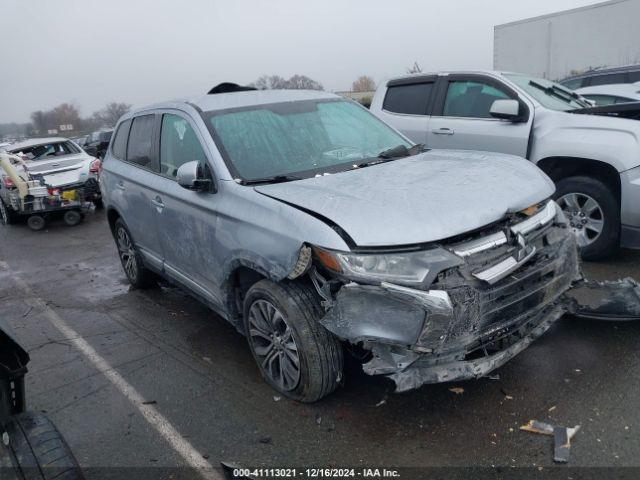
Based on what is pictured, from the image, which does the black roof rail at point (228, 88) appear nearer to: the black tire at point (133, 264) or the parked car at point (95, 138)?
the black tire at point (133, 264)

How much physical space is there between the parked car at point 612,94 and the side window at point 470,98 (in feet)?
11.4

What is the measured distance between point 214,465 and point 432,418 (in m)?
1.23

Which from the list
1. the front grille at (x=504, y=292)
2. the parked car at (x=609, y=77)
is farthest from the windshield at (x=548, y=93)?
the parked car at (x=609, y=77)

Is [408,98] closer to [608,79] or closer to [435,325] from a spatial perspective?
[435,325]

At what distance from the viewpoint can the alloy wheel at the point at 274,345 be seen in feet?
10.2

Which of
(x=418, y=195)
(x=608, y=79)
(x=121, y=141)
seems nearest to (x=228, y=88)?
(x=121, y=141)

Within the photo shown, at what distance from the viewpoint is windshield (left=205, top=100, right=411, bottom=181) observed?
11.8ft

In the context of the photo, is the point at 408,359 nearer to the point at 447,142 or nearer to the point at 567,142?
the point at 567,142

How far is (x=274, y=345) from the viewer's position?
10.6ft

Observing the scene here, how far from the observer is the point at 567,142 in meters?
5.12

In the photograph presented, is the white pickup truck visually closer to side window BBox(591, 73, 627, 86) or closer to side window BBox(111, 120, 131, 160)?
side window BBox(111, 120, 131, 160)

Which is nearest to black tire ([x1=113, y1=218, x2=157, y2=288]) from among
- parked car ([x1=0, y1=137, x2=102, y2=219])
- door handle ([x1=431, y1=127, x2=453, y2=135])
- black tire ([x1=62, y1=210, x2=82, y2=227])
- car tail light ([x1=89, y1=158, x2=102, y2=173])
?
door handle ([x1=431, y1=127, x2=453, y2=135])

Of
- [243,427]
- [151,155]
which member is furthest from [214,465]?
[151,155]

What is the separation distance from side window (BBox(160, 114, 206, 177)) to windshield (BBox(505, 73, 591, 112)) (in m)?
3.72
